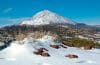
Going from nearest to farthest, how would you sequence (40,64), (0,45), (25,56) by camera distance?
(40,64) → (25,56) → (0,45)

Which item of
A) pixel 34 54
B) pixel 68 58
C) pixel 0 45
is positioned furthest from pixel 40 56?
pixel 0 45

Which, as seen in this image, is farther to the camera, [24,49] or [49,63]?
[24,49]

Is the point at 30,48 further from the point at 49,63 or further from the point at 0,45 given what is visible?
the point at 49,63

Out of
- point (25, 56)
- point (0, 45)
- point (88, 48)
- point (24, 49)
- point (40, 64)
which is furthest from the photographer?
point (88, 48)

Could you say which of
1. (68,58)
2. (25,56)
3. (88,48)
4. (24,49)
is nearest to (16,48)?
(24,49)

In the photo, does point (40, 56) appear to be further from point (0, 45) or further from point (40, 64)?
point (0, 45)

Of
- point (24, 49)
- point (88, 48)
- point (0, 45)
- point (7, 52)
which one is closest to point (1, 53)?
point (7, 52)

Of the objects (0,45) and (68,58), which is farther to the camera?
(0,45)

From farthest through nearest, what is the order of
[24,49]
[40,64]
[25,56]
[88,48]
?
[88,48] → [24,49] → [25,56] → [40,64]
